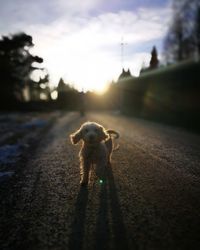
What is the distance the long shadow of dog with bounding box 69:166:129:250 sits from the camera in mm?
3776

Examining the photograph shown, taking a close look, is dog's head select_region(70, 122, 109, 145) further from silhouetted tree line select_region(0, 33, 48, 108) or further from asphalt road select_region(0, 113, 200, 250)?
silhouetted tree line select_region(0, 33, 48, 108)

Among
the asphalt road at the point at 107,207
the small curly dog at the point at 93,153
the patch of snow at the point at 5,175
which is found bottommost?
the patch of snow at the point at 5,175

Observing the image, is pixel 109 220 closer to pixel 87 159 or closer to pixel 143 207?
pixel 143 207

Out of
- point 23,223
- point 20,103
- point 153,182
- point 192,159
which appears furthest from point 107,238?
point 20,103

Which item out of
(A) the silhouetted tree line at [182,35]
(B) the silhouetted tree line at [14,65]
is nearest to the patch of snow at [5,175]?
(A) the silhouetted tree line at [182,35]

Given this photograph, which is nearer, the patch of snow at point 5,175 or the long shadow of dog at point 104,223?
the long shadow of dog at point 104,223

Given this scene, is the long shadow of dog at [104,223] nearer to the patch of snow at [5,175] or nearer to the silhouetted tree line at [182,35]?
the patch of snow at [5,175]

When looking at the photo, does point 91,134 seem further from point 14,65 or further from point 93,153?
point 14,65

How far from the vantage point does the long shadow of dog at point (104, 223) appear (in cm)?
378

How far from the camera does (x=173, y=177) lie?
6.59 m

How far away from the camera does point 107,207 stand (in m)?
5.04

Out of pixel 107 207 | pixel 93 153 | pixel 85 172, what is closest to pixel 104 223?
pixel 107 207

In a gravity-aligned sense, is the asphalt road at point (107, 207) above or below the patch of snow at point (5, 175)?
above

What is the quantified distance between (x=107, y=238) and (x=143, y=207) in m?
1.14
